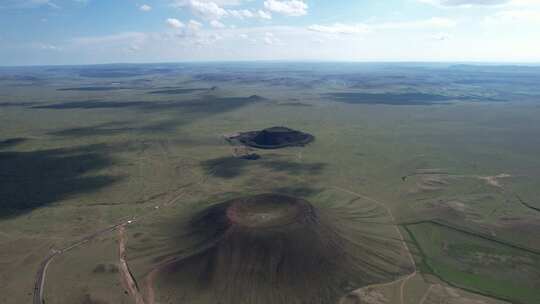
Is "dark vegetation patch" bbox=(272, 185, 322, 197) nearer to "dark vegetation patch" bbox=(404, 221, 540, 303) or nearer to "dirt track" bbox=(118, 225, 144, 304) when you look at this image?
"dark vegetation patch" bbox=(404, 221, 540, 303)

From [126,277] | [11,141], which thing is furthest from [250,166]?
[11,141]

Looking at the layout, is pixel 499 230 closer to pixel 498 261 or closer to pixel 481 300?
pixel 498 261

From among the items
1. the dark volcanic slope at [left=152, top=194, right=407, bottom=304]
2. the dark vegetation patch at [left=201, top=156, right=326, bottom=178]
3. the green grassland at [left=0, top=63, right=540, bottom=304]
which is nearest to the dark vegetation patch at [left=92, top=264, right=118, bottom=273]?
the green grassland at [left=0, top=63, right=540, bottom=304]

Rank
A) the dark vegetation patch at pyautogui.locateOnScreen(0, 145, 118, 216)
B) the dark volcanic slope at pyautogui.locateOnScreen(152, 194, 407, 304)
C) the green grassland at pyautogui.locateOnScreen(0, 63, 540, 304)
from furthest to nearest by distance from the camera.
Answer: the dark vegetation patch at pyautogui.locateOnScreen(0, 145, 118, 216), the green grassland at pyautogui.locateOnScreen(0, 63, 540, 304), the dark volcanic slope at pyautogui.locateOnScreen(152, 194, 407, 304)

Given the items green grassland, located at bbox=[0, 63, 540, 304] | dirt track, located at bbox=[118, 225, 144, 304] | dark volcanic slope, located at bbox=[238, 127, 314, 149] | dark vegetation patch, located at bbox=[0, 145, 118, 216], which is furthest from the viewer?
dark volcanic slope, located at bbox=[238, 127, 314, 149]

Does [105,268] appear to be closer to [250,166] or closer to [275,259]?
[275,259]

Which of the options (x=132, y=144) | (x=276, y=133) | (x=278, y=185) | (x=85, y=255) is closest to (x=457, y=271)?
(x=278, y=185)

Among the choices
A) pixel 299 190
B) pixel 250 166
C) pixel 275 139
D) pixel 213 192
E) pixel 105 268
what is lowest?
pixel 105 268
